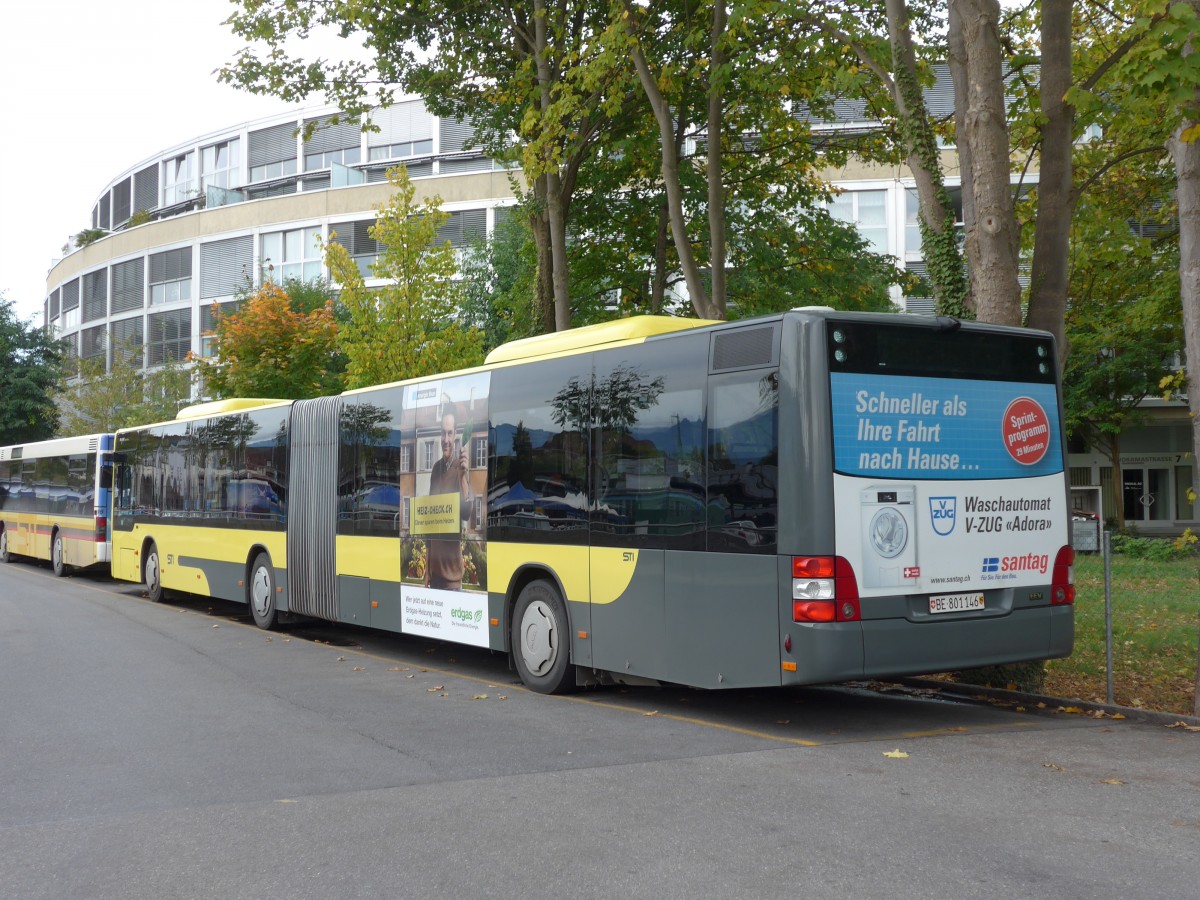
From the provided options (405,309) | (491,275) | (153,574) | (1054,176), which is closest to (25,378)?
(491,275)

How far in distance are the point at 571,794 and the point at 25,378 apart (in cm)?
5745

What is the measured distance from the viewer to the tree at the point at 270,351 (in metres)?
28.0

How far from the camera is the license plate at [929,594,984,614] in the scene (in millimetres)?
8406

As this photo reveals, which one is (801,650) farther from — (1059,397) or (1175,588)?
(1175,588)

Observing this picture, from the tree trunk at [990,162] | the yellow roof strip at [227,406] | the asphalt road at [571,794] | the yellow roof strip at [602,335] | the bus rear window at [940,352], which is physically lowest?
the asphalt road at [571,794]

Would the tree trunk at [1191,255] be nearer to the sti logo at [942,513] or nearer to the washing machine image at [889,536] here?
the sti logo at [942,513]

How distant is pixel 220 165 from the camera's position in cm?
5866

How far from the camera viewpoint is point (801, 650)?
7.96 meters

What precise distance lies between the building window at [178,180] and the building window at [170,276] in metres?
4.71

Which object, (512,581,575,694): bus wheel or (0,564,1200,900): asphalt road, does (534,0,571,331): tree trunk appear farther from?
(0,564,1200,900): asphalt road

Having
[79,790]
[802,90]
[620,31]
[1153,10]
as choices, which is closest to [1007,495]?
[1153,10]

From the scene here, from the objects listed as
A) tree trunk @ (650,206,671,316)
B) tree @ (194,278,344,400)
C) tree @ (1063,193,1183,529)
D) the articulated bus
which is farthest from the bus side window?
tree @ (194,278,344,400)

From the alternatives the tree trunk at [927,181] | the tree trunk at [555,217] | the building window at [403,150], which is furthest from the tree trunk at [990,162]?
the building window at [403,150]

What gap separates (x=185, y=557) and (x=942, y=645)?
13.9m
